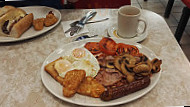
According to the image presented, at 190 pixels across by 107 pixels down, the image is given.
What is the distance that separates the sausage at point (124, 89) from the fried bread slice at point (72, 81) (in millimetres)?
116

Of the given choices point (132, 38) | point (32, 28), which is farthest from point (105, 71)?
point (32, 28)

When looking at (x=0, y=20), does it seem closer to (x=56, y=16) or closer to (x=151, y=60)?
(x=56, y=16)

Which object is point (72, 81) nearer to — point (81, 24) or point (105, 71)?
point (105, 71)

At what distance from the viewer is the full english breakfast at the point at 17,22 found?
109cm

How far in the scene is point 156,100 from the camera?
741 millimetres

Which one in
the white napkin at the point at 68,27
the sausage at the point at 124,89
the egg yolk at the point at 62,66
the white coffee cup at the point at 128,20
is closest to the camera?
the sausage at the point at 124,89

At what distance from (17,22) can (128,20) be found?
0.69 metres

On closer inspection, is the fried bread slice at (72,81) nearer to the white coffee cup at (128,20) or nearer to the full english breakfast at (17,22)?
the white coffee cup at (128,20)

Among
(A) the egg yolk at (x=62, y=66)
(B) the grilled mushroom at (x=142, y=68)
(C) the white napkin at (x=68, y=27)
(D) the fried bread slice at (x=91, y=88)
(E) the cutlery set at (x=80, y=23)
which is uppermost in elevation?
(B) the grilled mushroom at (x=142, y=68)

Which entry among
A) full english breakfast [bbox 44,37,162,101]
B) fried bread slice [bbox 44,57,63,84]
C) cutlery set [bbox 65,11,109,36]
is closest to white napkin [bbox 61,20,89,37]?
cutlery set [bbox 65,11,109,36]

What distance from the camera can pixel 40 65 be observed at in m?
0.94

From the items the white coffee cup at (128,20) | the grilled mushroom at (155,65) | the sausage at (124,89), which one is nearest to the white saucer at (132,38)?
the white coffee cup at (128,20)

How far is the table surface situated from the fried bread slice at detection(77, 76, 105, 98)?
0.09 meters

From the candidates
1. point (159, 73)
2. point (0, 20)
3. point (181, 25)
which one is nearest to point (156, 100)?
point (159, 73)
